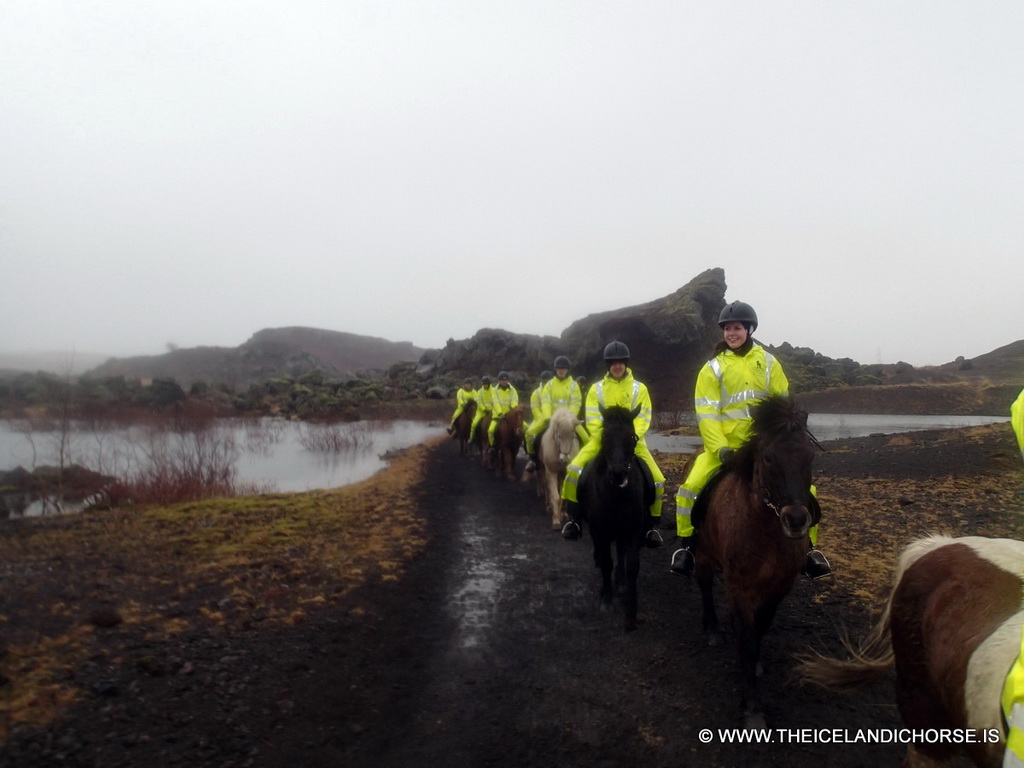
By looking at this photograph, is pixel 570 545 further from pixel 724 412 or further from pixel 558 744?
pixel 558 744

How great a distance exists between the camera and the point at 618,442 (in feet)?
18.7

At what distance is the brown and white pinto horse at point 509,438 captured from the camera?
14.8 meters

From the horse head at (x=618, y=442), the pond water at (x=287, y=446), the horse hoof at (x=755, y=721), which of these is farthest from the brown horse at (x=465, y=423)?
the horse hoof at (x=755, y=721)

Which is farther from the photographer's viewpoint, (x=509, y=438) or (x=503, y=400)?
(x=503, y=400)

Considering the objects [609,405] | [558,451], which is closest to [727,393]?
[609,405]

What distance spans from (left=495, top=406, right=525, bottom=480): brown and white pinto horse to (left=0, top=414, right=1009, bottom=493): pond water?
435 centimetres

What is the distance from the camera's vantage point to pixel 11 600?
19.4ft

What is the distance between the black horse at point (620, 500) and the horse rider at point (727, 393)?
585 millimetres

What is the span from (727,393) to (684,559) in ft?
4.87

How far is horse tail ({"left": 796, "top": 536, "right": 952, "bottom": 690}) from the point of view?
11.2ft

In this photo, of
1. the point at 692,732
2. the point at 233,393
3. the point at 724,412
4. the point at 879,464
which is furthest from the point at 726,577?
the point at 233,393

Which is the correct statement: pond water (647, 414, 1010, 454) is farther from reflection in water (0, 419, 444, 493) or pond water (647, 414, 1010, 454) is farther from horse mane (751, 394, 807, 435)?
horse mane (751, 394, 807, 435)

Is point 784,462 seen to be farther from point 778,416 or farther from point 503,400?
point 503,400

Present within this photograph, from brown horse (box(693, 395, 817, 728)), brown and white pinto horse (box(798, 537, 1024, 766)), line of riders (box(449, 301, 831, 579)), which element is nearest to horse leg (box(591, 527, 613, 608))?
line of riders (box(449, 301, 831, 579))
